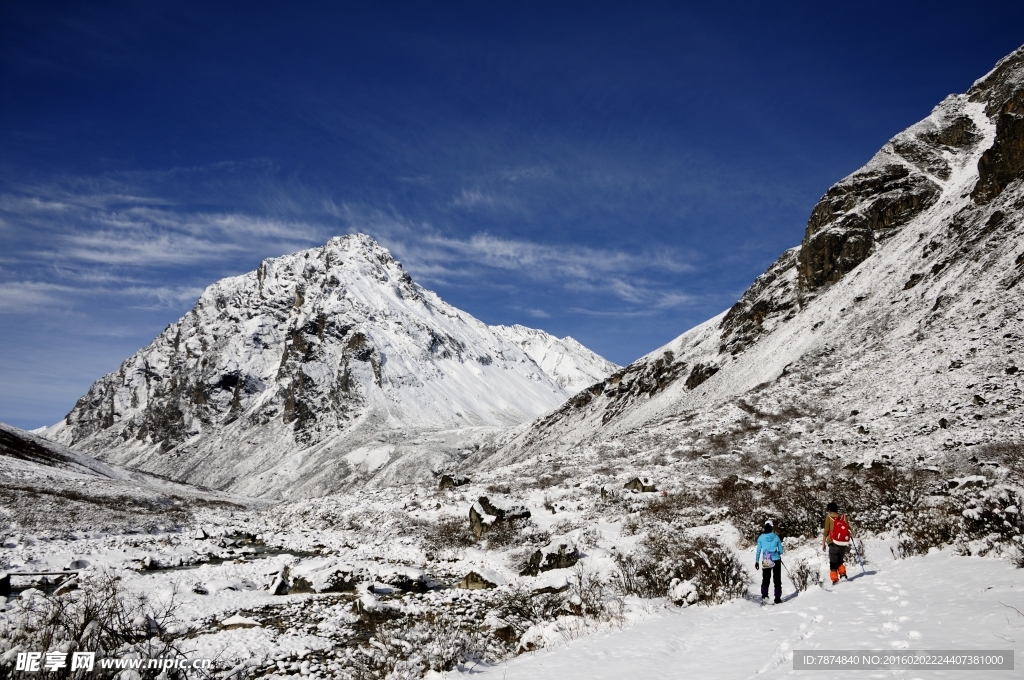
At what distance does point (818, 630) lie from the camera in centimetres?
786

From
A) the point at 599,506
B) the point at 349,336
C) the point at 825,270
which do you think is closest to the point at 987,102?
the point at 825,270

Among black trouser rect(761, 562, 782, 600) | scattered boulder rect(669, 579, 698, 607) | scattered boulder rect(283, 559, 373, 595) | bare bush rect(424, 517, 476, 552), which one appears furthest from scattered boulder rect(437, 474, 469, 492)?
black trouser rect(761, 562, 782, 600)

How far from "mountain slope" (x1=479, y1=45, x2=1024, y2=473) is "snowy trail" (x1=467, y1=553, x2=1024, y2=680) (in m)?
18.3

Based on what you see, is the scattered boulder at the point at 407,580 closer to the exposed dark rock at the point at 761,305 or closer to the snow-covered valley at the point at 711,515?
the snow-covered valley at the point at 711,515

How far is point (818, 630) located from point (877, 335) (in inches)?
1729

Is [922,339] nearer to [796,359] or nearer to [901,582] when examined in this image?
[796,359]

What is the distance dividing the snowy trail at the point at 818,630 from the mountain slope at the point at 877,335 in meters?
18.3

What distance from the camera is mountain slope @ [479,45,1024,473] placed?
29891 mm

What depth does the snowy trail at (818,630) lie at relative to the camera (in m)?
6.61

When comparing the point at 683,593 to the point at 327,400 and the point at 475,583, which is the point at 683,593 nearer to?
the point at 475,583

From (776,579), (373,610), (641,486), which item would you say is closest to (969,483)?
(776,579)

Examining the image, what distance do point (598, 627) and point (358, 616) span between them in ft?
16.7

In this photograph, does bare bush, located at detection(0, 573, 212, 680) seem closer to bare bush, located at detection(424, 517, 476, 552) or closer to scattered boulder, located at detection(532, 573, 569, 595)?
scattered boulder, located at detection(532, 573, 569, 595)

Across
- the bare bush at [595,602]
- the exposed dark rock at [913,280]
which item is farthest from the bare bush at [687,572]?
the exposed dark rock at [913,280]
